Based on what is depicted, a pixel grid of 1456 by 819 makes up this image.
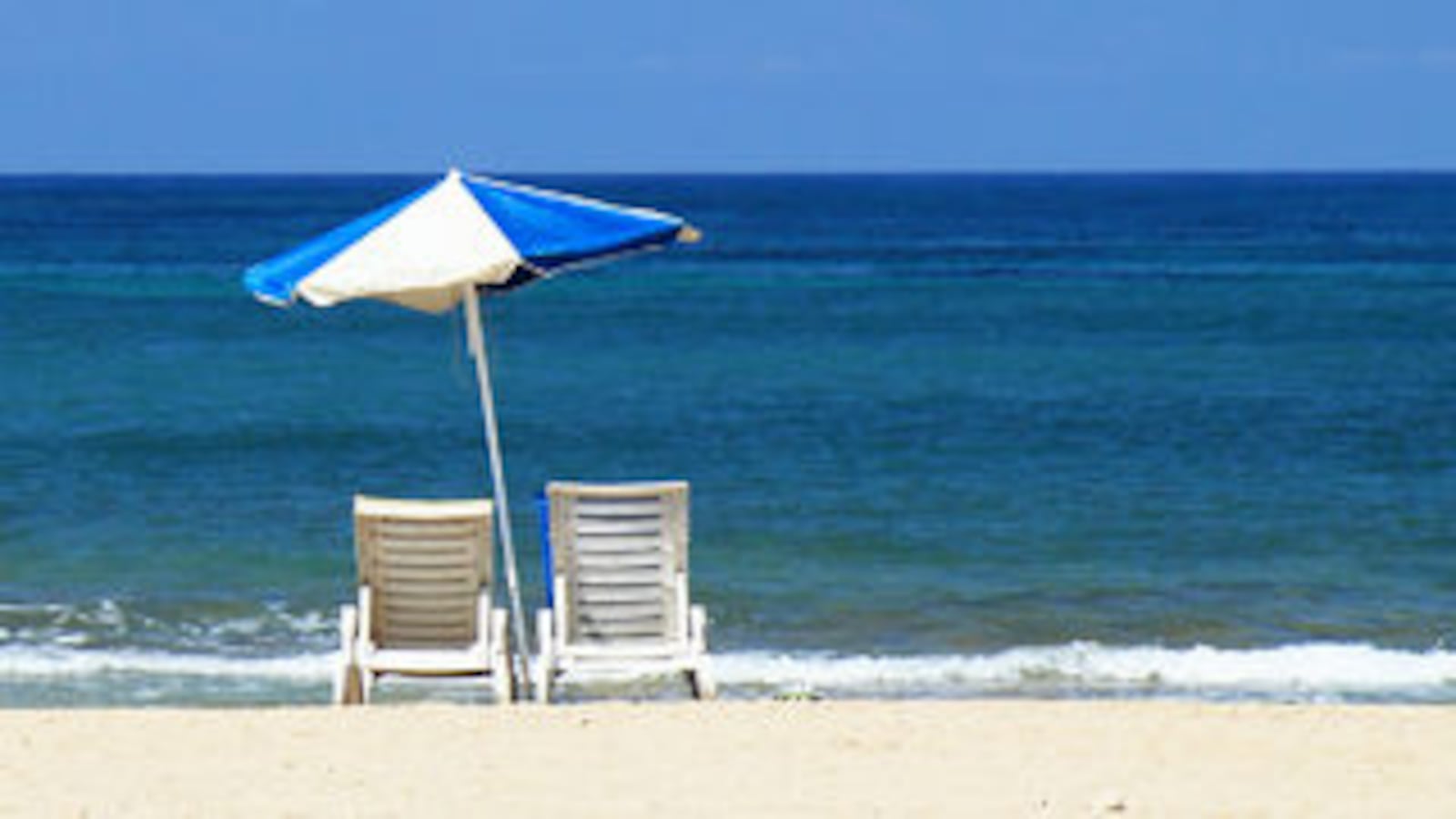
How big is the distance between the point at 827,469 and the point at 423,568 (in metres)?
10.4

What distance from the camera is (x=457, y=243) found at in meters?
9.18

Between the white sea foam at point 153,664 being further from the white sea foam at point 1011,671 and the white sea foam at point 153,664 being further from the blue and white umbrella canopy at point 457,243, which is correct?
the blue and white umbrella canopy at point 457,243

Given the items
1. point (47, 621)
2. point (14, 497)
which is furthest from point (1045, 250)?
point (47, 621)

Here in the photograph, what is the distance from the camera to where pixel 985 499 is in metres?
18.5

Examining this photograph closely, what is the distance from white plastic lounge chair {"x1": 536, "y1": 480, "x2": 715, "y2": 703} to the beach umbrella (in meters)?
0.84

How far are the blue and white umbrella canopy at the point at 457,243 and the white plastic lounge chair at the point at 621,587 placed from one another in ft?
3.42

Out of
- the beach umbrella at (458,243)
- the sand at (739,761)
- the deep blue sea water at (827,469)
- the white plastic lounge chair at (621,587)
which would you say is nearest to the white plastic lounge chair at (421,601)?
the white plastic lounge chair at (621,587)

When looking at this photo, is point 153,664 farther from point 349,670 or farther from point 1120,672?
point 1120,672

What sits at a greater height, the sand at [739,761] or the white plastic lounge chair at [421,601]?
the white plastic lounge chair at [421,601]

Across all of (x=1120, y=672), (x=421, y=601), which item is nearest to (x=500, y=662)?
(x=421, y=601)

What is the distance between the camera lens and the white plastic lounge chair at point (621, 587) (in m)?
9.79

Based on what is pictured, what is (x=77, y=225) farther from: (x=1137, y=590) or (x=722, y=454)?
(x=1137, y=590)

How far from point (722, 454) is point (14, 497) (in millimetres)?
6065

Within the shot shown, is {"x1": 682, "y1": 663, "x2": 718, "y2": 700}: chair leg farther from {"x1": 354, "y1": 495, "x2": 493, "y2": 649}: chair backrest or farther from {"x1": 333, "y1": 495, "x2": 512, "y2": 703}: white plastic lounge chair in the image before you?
{"x1": 354, "y1": 495, "x2": 493, "y2": 649}: chair backrest
